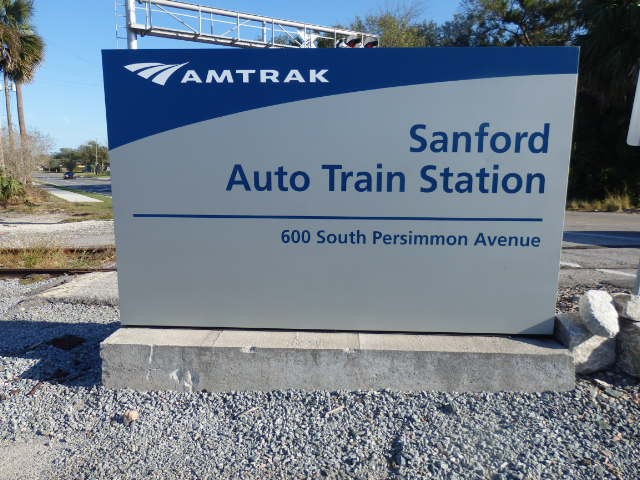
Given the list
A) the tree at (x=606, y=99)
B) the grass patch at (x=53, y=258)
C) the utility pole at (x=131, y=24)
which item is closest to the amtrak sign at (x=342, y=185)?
the grass patch at (x=53, y=258)

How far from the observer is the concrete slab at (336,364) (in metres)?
3.43

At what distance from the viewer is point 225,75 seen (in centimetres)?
349

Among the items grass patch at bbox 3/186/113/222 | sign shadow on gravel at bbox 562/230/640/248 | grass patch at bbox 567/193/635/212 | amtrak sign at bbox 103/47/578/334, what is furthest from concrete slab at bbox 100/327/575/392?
grass patch at bbox 567/193/635/212

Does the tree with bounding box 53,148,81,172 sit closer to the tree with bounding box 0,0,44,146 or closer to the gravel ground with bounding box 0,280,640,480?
the tree with bounding box 0,0,44,146

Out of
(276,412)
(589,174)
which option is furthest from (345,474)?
(589,174)

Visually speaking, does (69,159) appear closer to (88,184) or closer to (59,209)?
(88,184)

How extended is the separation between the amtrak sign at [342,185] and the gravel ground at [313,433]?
645 millimetres

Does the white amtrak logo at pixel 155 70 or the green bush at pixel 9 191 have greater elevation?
the white amtrak logo at pixel 155 70

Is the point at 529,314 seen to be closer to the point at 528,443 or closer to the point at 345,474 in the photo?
the point at 528,443

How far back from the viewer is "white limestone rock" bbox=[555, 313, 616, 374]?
11.5 ft

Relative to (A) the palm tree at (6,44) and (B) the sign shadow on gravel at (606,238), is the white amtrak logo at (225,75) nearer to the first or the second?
(B) the sign shadow on gravel at (606,238)

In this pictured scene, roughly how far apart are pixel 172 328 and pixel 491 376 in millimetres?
2619

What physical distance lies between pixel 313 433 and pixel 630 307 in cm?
266

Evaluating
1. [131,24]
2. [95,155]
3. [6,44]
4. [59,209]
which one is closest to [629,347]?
[131,24]
